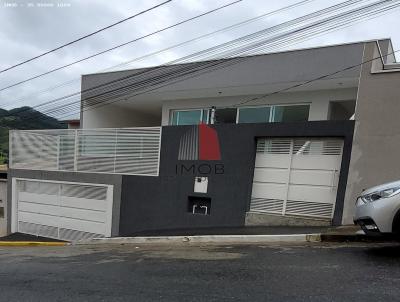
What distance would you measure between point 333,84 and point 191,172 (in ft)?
19.9

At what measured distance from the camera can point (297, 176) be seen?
11.5 m

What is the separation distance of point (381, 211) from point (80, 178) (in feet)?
38.6

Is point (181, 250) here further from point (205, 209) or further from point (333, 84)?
point (333, 84)

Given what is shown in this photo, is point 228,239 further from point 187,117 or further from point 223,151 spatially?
point 187,117

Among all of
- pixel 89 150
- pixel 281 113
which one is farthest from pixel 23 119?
pixel 281 113

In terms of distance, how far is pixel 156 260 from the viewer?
25.1ft

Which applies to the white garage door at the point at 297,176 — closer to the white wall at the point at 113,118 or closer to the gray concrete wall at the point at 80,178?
the gray concrete wall at the point at 80,178

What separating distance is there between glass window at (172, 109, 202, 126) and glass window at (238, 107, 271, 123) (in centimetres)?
215

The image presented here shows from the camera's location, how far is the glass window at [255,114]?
55.1 feet

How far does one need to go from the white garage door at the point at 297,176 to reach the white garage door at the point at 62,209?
567cm

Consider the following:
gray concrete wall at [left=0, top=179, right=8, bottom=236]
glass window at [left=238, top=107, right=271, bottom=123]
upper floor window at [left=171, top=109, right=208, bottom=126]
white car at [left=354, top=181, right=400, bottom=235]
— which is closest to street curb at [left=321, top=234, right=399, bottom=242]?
white car at [left=354, top=181, right=400, bottom=235]

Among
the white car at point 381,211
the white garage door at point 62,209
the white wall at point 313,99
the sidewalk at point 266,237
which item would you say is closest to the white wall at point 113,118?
the white garage door at point 62,209

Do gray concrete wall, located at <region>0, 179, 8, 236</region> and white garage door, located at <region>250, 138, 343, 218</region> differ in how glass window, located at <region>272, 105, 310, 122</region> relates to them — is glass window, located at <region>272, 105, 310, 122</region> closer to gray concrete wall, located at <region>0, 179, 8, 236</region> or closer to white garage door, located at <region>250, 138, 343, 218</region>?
white garage door, located at <region>250, 138, 343, 218</region>

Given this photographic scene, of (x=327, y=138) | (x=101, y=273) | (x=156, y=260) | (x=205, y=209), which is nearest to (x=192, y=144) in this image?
(x=205, y=209)
